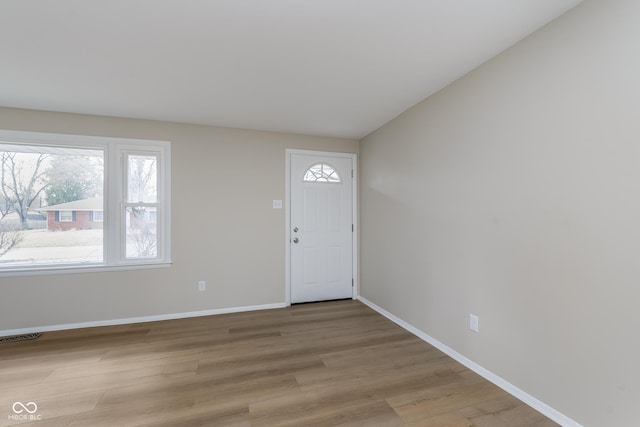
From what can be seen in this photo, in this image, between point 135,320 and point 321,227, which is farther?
point 321,227

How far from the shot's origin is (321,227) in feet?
12.8

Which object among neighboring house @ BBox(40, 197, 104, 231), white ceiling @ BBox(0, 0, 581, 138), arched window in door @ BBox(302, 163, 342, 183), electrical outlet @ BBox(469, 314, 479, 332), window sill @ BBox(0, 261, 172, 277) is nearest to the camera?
white ceiling @ BBox(0, 0, 581, 138)

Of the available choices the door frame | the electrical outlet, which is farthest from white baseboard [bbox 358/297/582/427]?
the door frame

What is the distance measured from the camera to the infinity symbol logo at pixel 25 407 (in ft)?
5.59

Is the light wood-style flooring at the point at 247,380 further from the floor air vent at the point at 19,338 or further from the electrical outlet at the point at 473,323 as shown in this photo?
the electrical outlet at the point at 473,323

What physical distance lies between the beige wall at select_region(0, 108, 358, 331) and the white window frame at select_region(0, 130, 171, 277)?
2.9 inches

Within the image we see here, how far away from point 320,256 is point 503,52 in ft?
9.79

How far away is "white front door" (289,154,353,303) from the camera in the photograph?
3.78 m

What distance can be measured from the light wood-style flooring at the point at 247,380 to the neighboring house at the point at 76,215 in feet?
3.82

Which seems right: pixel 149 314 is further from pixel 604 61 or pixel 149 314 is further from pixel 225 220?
pixel 604 61

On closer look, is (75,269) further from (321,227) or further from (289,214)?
(321,227)

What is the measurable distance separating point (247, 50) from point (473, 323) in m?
2.74

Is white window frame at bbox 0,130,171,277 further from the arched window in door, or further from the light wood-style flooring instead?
the arched window in door

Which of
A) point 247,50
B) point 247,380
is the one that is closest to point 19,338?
point 247,380
